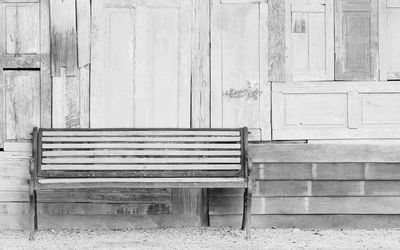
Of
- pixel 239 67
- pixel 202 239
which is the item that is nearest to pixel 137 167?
pixel 202 239

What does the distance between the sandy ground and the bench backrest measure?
0.56 meters

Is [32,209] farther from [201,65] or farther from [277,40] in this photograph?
[277,40]

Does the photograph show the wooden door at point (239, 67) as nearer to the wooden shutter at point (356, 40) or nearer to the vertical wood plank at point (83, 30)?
the wooden shutter at point (356, 40)

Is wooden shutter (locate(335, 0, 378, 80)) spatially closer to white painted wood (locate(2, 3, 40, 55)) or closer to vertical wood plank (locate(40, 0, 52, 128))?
vertical wood plank (locate(40, 0, 52, 128))

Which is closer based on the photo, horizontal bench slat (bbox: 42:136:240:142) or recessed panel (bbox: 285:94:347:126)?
horizontal bench slat (bbox: 42:136:240:142)

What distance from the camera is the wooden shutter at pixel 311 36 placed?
A: 7461 millimetres

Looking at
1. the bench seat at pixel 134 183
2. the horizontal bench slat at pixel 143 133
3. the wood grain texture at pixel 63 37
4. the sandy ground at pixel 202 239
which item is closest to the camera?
the sandy ground at pixel 202 239

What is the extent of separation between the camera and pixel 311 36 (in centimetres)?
747

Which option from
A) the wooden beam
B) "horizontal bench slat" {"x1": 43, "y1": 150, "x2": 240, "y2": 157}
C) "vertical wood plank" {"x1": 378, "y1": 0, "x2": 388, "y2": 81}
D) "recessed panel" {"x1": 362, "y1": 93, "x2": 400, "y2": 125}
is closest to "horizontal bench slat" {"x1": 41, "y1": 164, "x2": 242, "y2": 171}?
"horizontal bench slat" {"x1": 43, "y1": 150, "x2": 240, "y2": 157}

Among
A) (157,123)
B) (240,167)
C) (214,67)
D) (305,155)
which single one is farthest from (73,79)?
(305,155)

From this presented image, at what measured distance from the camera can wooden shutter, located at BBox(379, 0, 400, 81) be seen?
7.46 m

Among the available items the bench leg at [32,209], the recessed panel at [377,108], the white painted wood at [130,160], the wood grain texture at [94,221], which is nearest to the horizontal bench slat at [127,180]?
the bench leg at [32,209]

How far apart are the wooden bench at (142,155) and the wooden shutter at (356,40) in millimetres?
1191

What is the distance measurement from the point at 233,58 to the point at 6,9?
223cm
